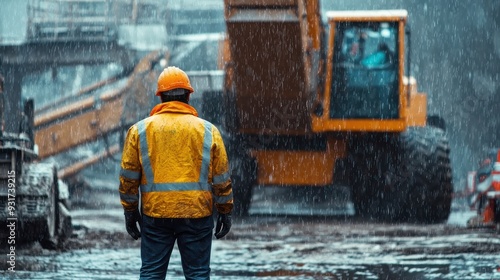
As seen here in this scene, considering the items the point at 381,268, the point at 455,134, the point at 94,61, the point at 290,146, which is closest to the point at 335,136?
the point at 290,146

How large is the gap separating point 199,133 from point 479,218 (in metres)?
10.5

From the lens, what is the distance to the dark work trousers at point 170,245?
5.56 metres

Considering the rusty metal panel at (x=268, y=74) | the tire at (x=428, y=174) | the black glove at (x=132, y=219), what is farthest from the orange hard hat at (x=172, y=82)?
the tire at (x=428, y=174)

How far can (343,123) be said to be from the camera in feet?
47.9

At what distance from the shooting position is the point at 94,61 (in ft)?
69.8

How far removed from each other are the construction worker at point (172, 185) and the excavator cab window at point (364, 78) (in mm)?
9139

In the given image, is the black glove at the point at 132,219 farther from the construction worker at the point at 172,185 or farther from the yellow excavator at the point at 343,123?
the yellow excavator at the point at 343,123

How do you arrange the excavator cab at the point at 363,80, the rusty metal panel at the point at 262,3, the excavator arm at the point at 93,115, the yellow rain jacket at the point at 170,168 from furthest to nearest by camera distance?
1. the excavator arm at the point at 93,115
2. the excavator cab at the point at 363,80
3. the rusty metal panel at the point at 262,3
4. the yellow rain jacket at the point at 170,168

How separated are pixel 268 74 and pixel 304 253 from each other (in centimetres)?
328

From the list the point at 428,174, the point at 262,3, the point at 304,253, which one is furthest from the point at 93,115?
the point at 304,253

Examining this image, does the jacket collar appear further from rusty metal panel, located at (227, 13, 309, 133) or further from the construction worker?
rusty metal panel, located at (227, 13, 309, 133)

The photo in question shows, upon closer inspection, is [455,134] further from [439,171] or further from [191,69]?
[439,171]

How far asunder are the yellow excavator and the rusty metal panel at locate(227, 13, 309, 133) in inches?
0.8

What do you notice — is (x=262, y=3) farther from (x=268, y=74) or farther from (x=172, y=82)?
(x=172, y=82)
